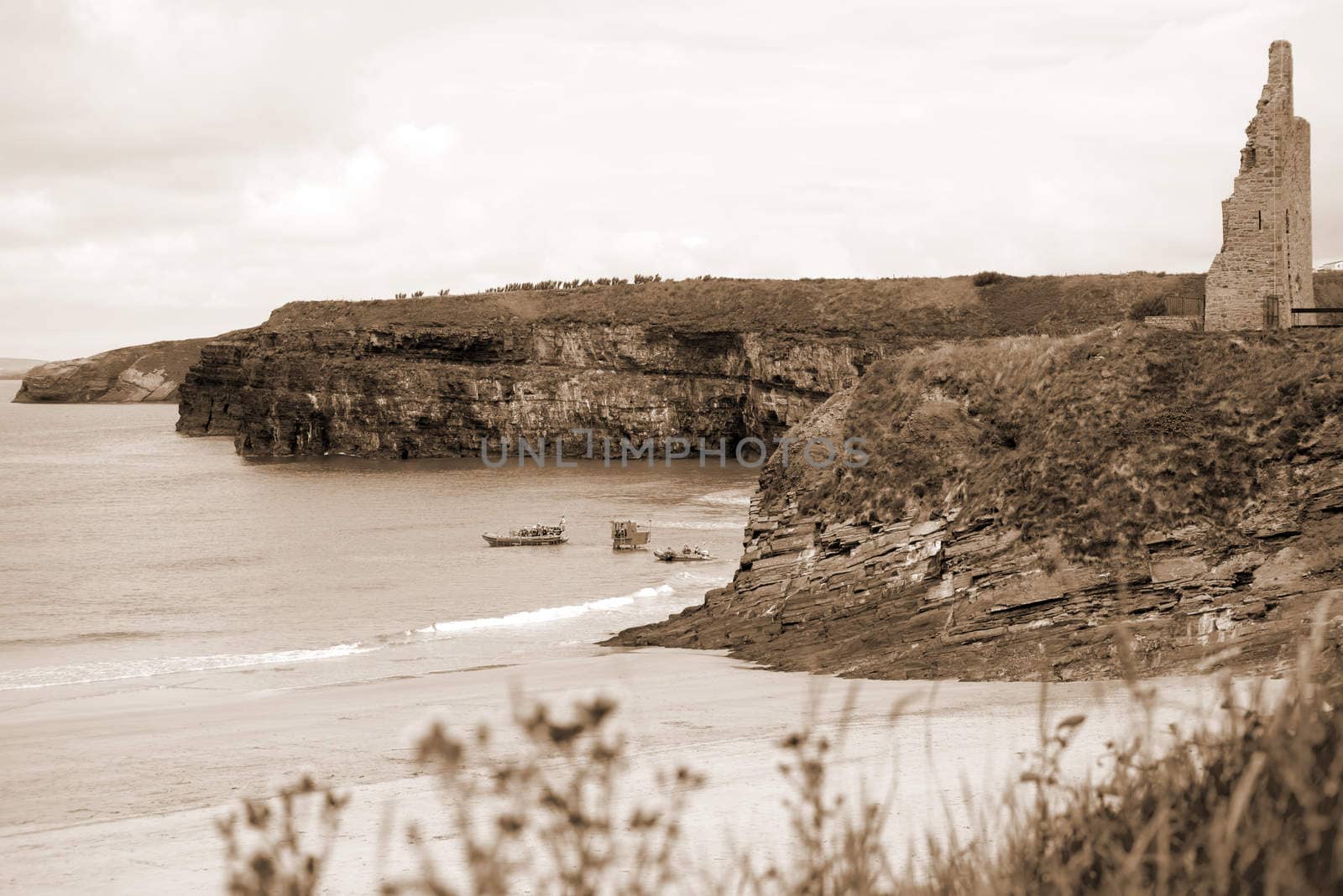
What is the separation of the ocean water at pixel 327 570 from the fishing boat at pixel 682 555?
0.99 m

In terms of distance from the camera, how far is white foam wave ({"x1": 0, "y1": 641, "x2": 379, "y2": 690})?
29484 millimetres

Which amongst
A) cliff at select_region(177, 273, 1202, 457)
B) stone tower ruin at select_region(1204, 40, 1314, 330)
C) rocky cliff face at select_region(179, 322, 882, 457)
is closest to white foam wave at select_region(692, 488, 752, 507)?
cliff at select_region(177, 273, 1202, 457)

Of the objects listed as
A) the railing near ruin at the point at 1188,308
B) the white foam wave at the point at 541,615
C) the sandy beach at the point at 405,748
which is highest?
the railing near ruin at the point at 1188,308

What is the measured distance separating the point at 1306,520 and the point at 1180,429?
8.12 feet

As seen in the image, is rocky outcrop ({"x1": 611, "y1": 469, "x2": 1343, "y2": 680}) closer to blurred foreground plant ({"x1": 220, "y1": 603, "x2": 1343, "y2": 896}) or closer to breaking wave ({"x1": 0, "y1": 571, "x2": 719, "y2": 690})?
blurred foreground plant ({"x1": 220, "y1": 603, "x2": 1343, "y2": 896})

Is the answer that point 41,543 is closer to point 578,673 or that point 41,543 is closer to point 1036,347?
point 578,673

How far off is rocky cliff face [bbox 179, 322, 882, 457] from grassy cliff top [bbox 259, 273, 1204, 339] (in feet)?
6.97

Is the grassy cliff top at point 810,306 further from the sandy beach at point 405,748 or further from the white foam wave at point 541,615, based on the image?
the sandy beach at point 405,748

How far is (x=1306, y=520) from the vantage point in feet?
55.1

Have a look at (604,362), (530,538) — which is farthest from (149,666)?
(604,362)

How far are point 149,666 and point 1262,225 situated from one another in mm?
29024

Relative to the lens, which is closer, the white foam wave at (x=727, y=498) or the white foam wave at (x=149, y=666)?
the white foam wave at (x=149, y=666)

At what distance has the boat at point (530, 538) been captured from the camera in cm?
5272

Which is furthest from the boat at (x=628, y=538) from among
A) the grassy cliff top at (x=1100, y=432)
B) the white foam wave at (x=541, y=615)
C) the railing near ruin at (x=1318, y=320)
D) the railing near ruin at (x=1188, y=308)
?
the grassy cliff top at (x=1100, y=432)
